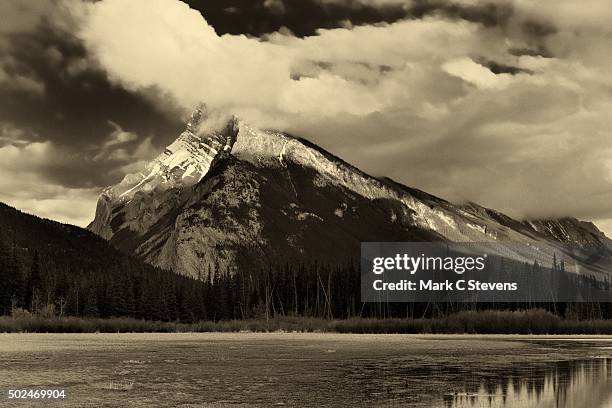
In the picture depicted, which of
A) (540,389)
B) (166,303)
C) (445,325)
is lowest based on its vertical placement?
(540,389)

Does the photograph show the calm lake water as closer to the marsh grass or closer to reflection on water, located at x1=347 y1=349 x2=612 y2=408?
reflection on water, located at x1=347 y1=349 x2=612 y2=408

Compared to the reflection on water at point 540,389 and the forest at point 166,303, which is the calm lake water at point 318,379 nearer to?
the reflection on water at point 540,389

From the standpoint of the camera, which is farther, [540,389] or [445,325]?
[445,325]

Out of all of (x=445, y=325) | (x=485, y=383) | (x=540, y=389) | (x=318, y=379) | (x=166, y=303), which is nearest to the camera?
(x=540, y=389)

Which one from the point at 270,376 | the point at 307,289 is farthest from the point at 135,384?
the point at 307,289

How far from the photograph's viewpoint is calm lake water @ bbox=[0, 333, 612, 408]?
2905 cm

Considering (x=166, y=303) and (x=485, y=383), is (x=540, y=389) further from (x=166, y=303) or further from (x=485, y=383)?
(x=166, y=303)

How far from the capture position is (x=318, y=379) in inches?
1447

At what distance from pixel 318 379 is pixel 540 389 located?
10307mm

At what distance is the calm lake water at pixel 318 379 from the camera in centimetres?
2905

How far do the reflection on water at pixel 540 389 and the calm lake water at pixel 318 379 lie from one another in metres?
0.04

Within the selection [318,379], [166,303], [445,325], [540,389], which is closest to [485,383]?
[540,389]

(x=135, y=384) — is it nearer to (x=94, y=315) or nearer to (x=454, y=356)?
(x=454, y=356)

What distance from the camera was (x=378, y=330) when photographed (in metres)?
117
